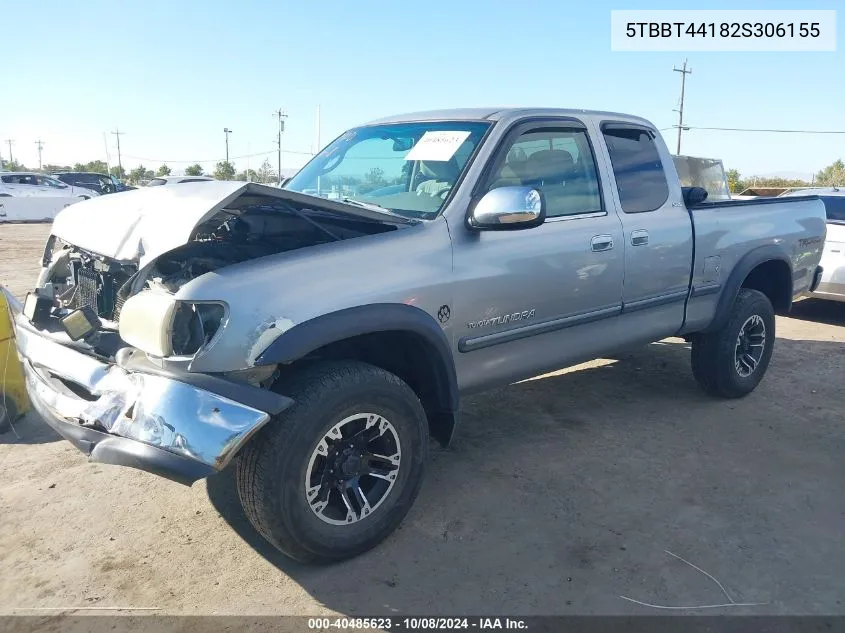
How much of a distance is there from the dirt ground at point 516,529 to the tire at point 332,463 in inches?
7.3

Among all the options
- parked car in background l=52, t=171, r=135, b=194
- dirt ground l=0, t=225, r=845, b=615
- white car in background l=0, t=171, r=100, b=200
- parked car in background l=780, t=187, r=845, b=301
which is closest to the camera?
dirt ground l=0, t=225, r=845, b=615

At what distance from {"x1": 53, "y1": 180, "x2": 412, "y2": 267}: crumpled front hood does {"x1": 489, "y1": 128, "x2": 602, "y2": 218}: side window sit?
0.85m

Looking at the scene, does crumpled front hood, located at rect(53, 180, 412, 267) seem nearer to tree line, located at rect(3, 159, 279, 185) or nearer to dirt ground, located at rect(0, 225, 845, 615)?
dirt ground, located at rect(0, 225, 845, 615)

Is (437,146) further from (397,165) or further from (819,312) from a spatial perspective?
(819,312)

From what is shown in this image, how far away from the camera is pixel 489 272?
Result: 3.36m

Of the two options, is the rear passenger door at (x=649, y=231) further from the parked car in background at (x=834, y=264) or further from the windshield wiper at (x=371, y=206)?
the parked car in background at (x=834, y=264)

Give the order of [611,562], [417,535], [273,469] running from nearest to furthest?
1. [273,469]
2. [611,562]
3. [417,535]

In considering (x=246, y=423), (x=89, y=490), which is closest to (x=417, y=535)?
(x=246, y=423)

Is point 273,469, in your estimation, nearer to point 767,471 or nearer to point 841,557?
point 841,557

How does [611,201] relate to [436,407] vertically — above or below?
above

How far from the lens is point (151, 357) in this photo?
2646 mm

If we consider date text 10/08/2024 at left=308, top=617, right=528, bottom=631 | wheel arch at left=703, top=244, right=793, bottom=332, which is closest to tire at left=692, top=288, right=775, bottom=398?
wheel arch at left=703, top=244, right=793, bottom=332

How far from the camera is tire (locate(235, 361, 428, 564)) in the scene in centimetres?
264

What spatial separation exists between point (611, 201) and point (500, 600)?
2.38 meters
